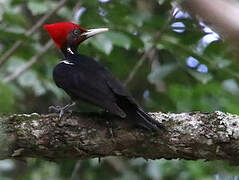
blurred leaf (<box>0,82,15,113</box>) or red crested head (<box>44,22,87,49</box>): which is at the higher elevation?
red crested head (<box>44,22,87,49</box>)

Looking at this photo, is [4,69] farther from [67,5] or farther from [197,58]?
[197,58]

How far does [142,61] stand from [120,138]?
6.49ft

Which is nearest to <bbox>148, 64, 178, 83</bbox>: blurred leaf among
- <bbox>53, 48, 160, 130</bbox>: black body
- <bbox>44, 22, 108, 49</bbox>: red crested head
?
<bbox>44, 22, 108, 49</bbox>: red crested head

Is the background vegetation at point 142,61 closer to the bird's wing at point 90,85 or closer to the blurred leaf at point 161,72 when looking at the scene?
the blurred leaf at point 161,72

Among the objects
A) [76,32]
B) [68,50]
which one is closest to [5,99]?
[68,50]

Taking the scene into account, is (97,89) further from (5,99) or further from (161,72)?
(161,72)

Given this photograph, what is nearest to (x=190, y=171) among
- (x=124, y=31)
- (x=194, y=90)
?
(x=194, y=90)

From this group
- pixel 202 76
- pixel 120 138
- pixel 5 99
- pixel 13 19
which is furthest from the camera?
pixel 13 19

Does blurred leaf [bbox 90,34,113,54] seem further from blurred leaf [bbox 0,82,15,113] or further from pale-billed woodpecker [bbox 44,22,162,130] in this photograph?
blurred leaf [bbox 0,82,15,113]

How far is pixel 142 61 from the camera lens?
4453 millimetres

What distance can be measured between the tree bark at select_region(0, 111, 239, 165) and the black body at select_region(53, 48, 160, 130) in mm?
85

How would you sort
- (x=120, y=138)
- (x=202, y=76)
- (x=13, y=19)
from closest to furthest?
1. (x=120, y=138)
2. (x=202, y=76)
3. (x=13, y=19)

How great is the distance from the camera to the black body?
265cm

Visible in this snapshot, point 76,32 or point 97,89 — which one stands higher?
point 76,32
